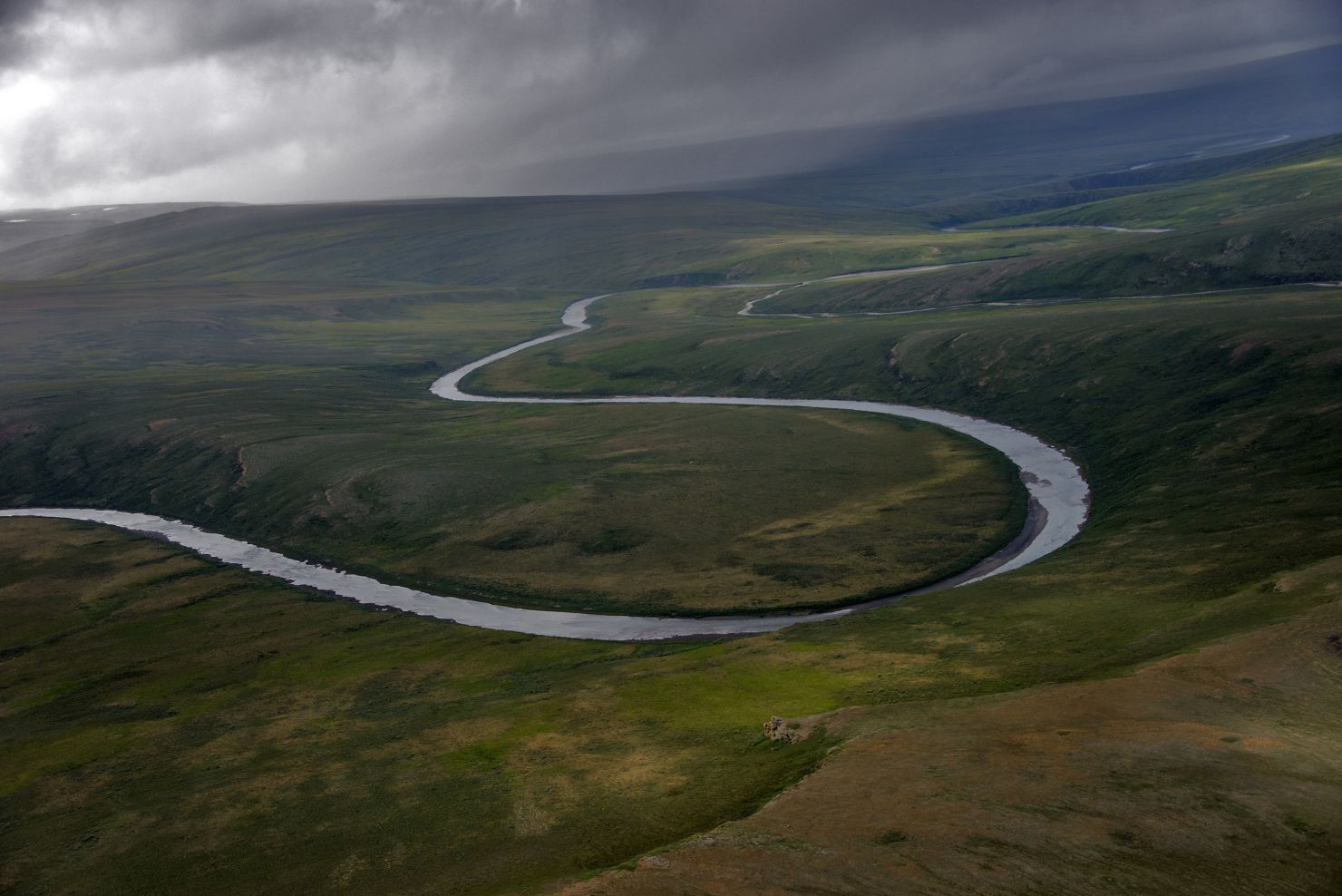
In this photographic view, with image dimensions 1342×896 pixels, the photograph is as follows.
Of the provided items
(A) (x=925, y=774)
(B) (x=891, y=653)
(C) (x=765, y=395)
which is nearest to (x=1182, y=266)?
(C) (x=765, y=395)

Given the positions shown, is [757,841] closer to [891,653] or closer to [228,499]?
[891,653]

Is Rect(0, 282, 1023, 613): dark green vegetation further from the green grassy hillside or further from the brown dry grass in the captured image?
the brown dry grass

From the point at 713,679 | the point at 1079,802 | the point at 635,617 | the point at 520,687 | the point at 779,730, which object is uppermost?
the point at 1079,802

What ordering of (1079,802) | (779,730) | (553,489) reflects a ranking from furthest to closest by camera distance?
(553,489) → (779,730) → (1079,802)

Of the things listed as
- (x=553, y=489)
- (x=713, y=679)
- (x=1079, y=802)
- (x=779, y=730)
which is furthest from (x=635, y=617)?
(x=1079, y=802)

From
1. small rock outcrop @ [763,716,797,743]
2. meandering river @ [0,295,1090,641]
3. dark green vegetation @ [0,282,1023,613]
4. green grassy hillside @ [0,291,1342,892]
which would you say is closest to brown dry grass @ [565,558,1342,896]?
green grassy hillside @ [0,291,1342,892]

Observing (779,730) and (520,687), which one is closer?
(779,730)

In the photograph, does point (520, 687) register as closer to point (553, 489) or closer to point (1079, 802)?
point (1079, 802)

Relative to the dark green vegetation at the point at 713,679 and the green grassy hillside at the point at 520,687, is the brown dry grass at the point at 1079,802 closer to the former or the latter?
the dark green vegetation at the point at 713,679

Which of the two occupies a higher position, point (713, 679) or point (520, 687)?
point (713, 679)
